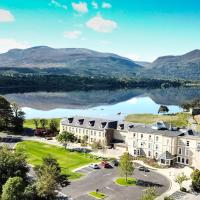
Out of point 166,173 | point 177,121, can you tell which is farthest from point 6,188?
point 177,121

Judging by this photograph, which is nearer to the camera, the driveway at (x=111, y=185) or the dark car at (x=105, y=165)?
the driveway at (x=111, y=185)

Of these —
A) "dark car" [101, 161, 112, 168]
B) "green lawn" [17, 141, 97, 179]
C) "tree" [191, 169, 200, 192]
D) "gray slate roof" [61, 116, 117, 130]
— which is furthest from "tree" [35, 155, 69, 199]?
"gray slate roof" [61, 116, 117, 130]

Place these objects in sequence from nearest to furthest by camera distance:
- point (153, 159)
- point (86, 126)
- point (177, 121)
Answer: point (153, 159) < point (86, 126) < point (177, 121)

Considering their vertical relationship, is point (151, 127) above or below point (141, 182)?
above

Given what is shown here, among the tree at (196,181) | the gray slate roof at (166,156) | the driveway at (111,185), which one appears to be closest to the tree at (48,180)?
the driveway at (111,185)

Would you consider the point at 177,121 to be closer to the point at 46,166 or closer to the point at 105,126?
the point at 105,126

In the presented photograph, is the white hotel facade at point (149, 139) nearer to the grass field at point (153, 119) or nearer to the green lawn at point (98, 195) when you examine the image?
the green lawn at point (98, 195)

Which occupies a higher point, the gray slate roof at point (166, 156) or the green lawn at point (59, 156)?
the gray slate roof at point (166, 156)

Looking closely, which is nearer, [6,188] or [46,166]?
[6,188]
